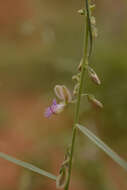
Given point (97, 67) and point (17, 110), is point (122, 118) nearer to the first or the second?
point (97, 67)

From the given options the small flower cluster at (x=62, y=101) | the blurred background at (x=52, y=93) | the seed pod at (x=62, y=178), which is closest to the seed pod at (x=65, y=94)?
the small flower cluster at (x=62, y=101)

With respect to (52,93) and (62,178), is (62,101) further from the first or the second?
(52,93)

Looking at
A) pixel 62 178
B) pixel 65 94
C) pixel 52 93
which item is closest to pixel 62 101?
pixel 65 94

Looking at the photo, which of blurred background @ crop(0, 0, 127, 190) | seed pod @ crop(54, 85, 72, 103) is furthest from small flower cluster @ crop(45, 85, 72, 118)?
blurred background @ crop(0, 0, 127, 190)

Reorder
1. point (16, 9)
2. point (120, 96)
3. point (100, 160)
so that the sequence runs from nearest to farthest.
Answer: point (100, 160)
point (120, 96)
point (16, 9)

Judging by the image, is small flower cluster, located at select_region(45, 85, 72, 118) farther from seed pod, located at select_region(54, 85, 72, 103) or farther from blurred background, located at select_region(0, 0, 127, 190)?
blurred background, located at select_region(0, 0, 127, 190)

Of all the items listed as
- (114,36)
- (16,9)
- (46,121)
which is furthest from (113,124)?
(16,9)

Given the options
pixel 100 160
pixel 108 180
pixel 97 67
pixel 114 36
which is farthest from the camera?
pixel 114 36

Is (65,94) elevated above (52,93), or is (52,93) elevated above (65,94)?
(65,94)
